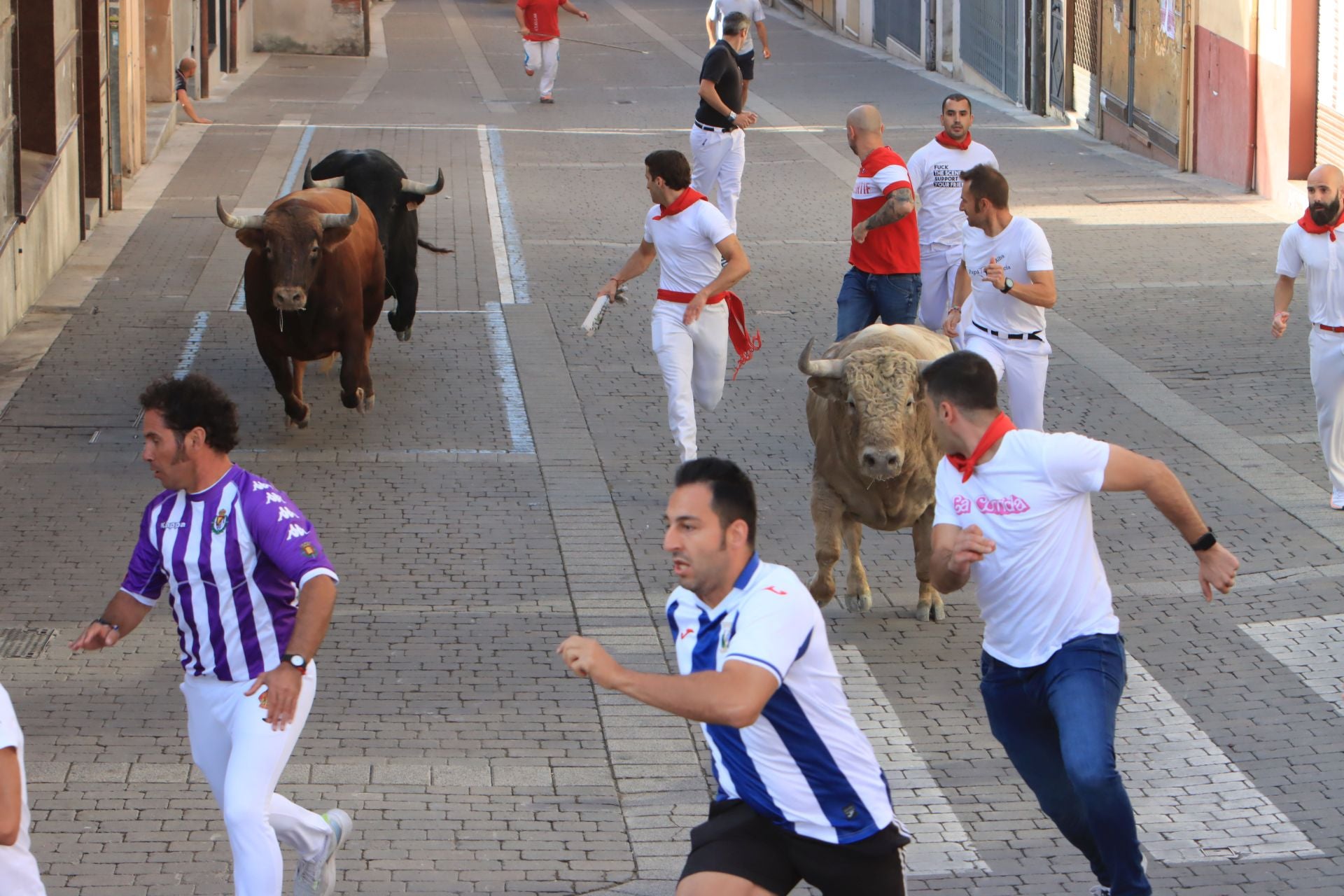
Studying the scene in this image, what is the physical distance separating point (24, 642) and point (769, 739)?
524 cm

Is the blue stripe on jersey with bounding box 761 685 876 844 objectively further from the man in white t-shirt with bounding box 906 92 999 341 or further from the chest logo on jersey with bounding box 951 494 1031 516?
the man in white t-shirt with bounding box 906 92 999 341

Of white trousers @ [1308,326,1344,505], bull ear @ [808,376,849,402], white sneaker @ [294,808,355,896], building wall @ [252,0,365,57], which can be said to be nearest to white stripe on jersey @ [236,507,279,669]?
white sneaker @ [294,808,355,896]

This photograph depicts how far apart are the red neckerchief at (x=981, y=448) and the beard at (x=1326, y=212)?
553 cm

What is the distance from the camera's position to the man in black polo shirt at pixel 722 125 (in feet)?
57.7

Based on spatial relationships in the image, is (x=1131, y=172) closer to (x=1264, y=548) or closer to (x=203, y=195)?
(x=203, y=195)

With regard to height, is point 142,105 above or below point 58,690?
above

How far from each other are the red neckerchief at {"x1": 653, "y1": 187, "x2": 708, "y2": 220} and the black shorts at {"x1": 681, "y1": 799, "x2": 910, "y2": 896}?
6.42 m

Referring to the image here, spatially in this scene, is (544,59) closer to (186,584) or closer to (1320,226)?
(1320,226)

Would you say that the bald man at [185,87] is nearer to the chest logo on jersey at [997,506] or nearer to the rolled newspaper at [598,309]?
the rolled newspaper at [598,309]

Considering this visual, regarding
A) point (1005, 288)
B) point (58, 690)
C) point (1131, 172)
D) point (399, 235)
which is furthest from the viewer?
point (1131, 172)

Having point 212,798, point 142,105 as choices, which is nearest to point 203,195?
point 142,105

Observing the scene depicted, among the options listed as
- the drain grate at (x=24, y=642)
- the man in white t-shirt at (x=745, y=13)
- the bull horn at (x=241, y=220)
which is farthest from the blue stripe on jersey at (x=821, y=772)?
the man in white t-shirt at (x=745, y=13)

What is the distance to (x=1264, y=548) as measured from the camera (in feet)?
32.6

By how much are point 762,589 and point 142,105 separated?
67.4 feet
